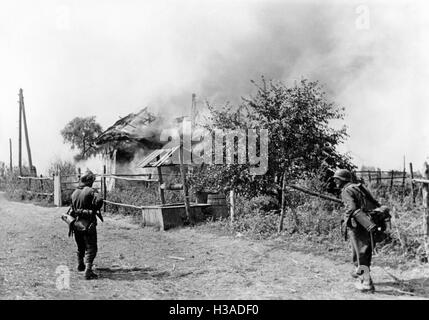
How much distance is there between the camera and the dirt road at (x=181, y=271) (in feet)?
18.7

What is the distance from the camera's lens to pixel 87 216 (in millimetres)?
6738

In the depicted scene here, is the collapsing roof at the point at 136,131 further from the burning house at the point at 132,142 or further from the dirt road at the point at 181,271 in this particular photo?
the dirt road at the point at 181,271

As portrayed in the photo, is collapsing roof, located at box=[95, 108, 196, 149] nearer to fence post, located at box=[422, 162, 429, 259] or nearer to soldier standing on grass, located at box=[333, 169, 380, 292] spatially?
fence post, located at box=[422, 162, 429, 259]

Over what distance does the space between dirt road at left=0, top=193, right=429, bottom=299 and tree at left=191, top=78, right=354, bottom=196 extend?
175 centimetres

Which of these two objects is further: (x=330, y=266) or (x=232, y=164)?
(x=232, y=164)

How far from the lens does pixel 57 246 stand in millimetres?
9539

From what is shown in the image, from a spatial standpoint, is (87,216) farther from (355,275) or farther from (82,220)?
(355,275)

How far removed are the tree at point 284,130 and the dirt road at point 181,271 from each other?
5.74 feet

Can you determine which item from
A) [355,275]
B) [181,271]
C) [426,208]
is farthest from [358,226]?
[181,271]

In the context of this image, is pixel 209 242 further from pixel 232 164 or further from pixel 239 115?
pixel 239 115

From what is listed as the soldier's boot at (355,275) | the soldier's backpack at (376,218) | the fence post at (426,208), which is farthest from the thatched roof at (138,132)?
the soldier's backpack at (376,218)
